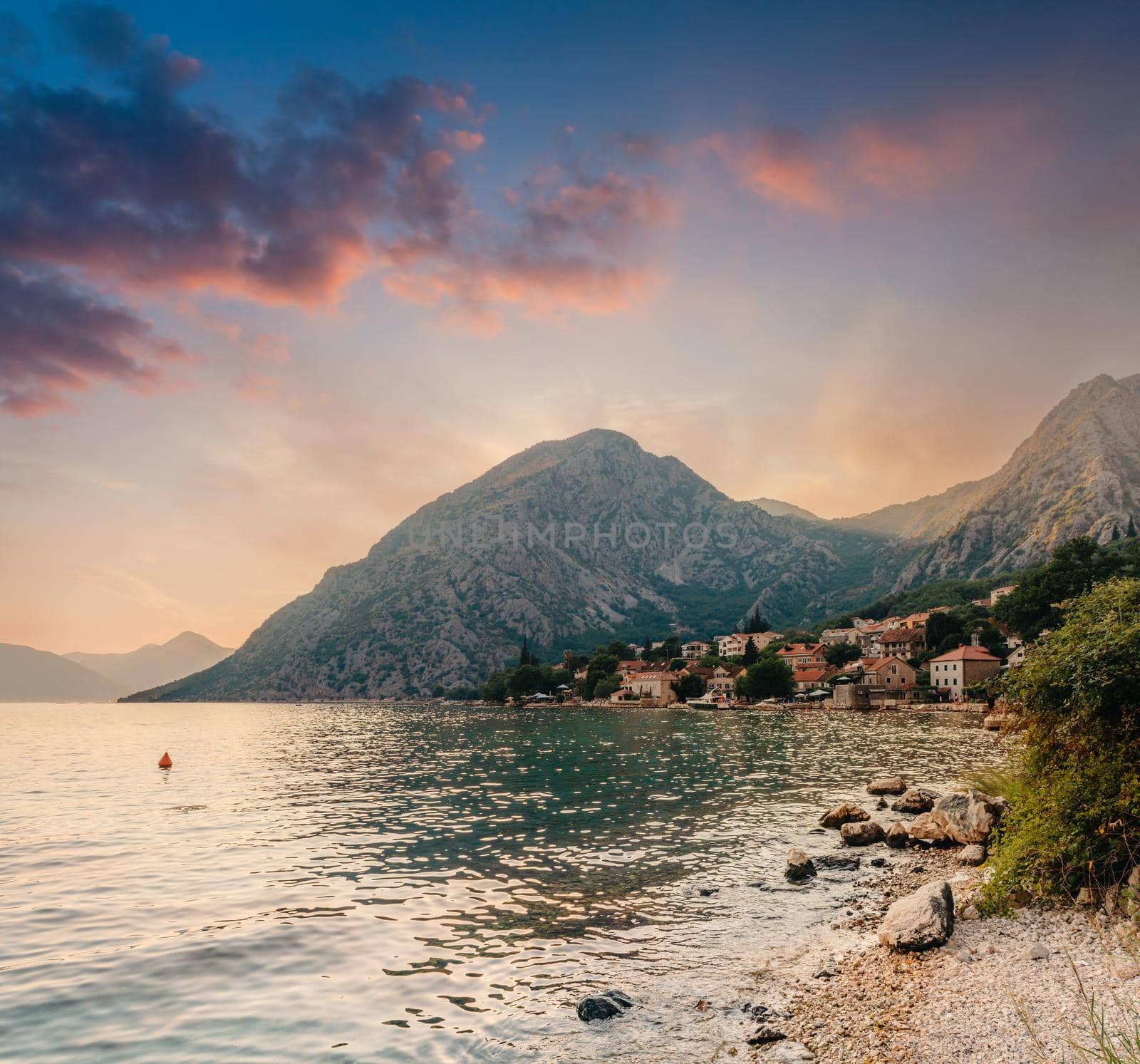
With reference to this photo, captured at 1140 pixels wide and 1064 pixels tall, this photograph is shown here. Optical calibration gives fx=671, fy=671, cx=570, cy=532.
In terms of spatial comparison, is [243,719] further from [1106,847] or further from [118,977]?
[1106,847]

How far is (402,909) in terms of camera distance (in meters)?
21.2

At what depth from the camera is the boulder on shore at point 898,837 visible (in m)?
28.2

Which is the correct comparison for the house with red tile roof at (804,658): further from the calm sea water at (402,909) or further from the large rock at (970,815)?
the large rock at (970,815)

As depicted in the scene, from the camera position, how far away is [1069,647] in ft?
54.6

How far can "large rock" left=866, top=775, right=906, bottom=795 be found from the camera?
40.7 m

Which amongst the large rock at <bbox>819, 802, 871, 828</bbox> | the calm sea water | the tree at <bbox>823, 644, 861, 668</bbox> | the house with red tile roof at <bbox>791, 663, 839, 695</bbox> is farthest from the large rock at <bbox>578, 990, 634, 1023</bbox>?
the tree at <bbox>823, 644, 861, 668</bbox>

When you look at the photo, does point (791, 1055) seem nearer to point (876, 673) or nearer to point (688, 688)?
point (876, 673)

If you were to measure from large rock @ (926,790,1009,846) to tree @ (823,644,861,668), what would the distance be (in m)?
165

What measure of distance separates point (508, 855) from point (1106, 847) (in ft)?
67.0

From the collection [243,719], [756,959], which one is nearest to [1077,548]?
[756,959]

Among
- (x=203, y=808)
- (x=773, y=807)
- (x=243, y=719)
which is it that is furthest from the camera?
(x=243, y=719)

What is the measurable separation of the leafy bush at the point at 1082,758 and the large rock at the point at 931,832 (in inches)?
439

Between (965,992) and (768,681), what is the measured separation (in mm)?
149337

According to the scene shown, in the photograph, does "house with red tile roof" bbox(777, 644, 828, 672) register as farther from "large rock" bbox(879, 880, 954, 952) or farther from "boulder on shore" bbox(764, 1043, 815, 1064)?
"boulder on shore" bbox(764, 1043, 815, 1064)
